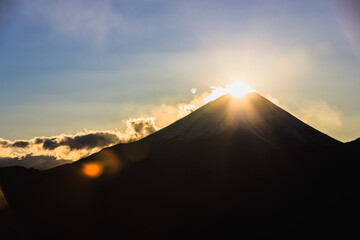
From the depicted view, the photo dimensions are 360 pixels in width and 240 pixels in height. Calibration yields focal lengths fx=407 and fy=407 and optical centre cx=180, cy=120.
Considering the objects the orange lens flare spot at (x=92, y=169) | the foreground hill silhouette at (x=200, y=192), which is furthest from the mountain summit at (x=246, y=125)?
the orange lens flare spot at (x=92, y=169)

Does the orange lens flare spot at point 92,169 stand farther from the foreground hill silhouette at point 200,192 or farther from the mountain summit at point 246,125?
the mountain summit at point 246,125

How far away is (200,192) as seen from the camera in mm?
97062

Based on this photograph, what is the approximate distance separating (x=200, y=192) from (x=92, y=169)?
43.5 m

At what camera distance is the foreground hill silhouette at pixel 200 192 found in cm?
7817

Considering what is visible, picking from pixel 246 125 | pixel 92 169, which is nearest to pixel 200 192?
pixel 92 169

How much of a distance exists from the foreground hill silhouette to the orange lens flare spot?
61cm

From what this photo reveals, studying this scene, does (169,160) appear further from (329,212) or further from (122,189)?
(329,212)

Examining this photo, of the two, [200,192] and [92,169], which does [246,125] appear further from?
[92,169]

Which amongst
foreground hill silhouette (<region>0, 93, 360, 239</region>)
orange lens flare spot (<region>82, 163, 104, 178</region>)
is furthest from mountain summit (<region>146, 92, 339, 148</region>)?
orange lens flare spot (<region>82, 163, 104, 178</region>)

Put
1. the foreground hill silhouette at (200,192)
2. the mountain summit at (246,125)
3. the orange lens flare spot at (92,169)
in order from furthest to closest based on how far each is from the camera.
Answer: the mountain summit at (246,125)
the orange lens flare spot at (92,169)
the foreground hill silhouette at (200,192)

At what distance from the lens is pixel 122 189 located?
101812 millimetres

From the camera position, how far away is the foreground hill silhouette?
78.2 metres

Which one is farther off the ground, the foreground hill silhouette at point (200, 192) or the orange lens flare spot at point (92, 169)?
the orange lens flare spot at point (92, 169)

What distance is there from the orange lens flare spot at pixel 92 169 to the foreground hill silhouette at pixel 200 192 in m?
0.61
